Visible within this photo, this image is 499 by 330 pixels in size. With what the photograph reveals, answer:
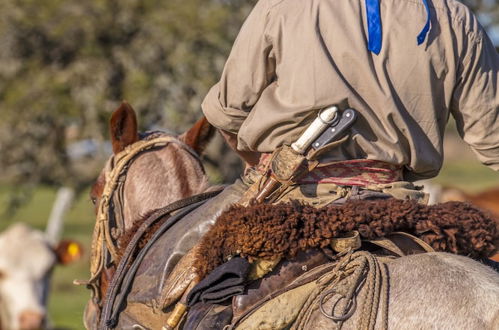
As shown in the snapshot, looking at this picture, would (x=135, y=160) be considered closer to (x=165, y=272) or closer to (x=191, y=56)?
(x=165, y=272)

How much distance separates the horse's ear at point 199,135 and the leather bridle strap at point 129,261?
0.70 metres

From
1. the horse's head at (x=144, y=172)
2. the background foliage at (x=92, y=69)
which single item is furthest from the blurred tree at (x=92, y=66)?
the horse's head at (x=144, y=172)

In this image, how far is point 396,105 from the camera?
331cm

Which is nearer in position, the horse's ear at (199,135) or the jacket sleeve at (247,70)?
the jacket sleeve at (247,70)

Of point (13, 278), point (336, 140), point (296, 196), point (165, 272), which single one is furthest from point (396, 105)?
point (13, 278)

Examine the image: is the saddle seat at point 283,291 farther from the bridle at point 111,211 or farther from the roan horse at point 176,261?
the bridle at point 111,211

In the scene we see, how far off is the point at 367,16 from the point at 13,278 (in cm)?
797

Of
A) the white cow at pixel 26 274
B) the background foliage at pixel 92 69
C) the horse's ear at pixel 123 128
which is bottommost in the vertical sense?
the white cow at pixel 26 274

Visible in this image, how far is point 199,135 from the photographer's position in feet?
15.7

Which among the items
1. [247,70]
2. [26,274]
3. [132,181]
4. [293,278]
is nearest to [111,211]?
[132,181]

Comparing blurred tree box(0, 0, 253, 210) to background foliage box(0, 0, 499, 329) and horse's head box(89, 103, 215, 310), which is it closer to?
background foliage box(0, 0, 499, 329)

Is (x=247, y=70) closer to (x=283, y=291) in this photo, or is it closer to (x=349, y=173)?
A: (x=349, y=173)

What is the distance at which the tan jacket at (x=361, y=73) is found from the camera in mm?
3279

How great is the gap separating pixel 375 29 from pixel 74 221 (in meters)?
34.4
